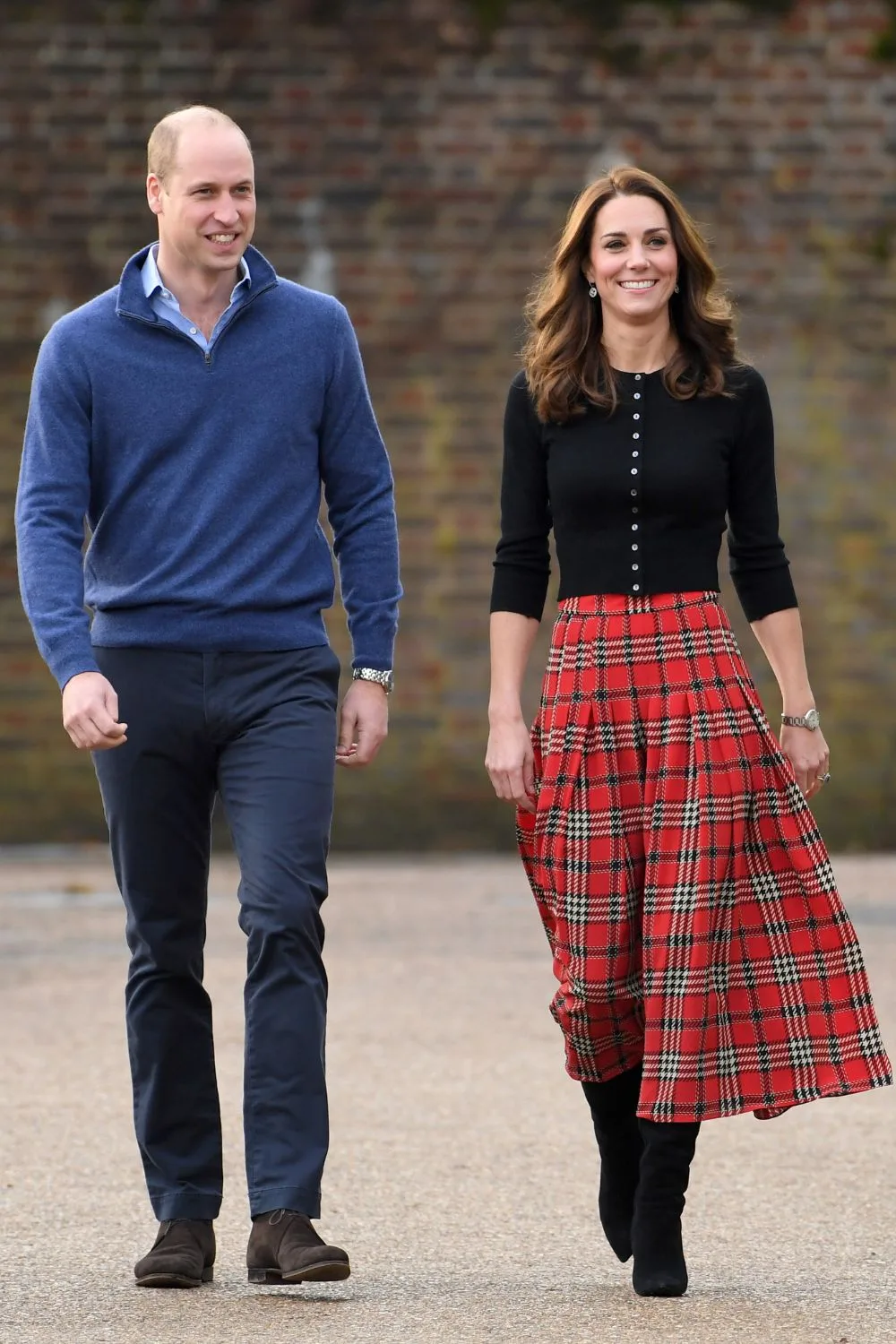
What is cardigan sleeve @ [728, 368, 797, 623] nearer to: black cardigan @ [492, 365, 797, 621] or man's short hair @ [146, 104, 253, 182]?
black cardigan @ [492, 365, 797, 621]

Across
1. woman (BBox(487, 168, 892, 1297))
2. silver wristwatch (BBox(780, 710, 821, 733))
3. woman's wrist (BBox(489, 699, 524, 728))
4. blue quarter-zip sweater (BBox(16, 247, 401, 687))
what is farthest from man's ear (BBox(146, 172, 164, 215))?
silver wristwatch (BBox(780, 710, 821, 733))

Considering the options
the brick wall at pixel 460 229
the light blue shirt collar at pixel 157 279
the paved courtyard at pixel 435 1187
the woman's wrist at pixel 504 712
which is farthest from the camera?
the brick wall at pixel 460 229

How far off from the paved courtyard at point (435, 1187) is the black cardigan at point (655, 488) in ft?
3.92

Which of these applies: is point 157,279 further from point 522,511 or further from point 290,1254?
point 290,1254

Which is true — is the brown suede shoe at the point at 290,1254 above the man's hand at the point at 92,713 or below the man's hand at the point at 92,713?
below

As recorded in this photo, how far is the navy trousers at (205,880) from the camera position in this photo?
4.34 metres

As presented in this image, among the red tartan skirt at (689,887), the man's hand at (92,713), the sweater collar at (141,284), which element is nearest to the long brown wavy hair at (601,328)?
the red tartan skirt at (689,887)

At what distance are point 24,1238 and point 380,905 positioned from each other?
5.28 meters

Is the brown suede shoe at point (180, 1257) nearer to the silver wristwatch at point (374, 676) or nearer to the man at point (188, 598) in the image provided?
the man at point (188, 598)

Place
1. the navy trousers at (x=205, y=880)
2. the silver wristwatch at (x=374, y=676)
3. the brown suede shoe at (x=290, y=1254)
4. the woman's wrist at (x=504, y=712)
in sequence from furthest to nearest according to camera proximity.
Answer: the silver wristwatch at (x=374, y=676) → the woman's wrist at (x=504, y=712) → the navy trousers at (x=205, y=880) → the brown suede shoe at (x=290, y=1254)

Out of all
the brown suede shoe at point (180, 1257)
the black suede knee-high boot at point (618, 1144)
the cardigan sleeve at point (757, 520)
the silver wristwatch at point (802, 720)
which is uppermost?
the cardigan sleeve at point (757, 520)

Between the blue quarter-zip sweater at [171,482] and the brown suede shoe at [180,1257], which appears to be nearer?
the brown suede shoe at [180,1257]

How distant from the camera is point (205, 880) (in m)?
4.59

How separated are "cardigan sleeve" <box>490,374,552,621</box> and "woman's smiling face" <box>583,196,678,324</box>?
0.76 feet
